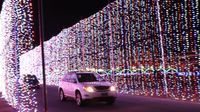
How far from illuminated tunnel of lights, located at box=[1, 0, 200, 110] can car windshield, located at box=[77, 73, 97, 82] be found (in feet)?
11.5

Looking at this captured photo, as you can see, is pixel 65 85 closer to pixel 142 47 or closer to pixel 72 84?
pixel 72 84

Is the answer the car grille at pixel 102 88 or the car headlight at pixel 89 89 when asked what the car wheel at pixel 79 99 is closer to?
the car headlight at pixel 89 89

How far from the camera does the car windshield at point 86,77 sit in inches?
685

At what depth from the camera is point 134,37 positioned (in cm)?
2198

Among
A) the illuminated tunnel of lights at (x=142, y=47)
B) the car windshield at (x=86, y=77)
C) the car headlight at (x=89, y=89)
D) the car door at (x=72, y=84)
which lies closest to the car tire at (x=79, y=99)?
the car door at (x=72, y=84)

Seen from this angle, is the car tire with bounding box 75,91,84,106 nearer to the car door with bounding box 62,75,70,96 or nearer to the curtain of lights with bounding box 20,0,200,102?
the car door with bounding box 62,75,70,96

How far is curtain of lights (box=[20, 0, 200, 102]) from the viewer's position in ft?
56.9

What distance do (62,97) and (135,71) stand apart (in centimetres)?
557

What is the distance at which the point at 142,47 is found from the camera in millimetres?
21188

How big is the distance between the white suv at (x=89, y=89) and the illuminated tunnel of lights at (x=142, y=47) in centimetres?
310

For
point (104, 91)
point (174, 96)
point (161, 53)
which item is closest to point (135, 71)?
point (161, 53)

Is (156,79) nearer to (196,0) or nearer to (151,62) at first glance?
(151,62)

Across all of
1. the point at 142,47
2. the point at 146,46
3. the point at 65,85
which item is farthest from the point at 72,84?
the point at 142,47

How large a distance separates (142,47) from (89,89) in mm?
6361
